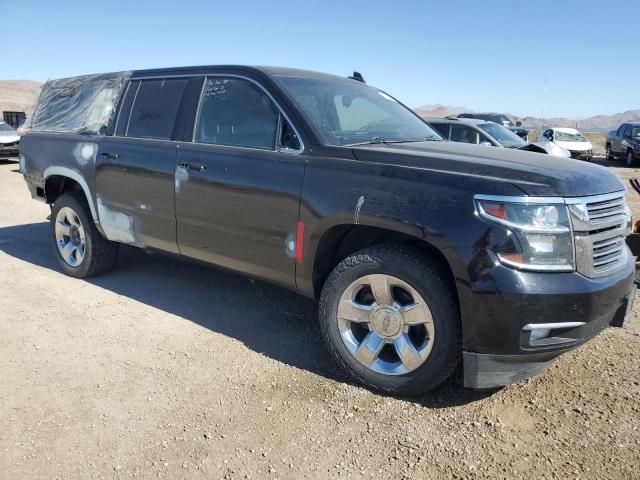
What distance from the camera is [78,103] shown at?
5328 mm

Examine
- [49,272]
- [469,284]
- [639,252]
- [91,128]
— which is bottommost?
[49,272]

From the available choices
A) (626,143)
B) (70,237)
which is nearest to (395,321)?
(70,237)

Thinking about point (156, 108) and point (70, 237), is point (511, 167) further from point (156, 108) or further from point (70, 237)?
point (70, 237)

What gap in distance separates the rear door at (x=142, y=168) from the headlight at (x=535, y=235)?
252cm

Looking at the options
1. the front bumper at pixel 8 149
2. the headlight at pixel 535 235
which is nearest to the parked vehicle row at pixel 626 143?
the headlight at pixel 535 235

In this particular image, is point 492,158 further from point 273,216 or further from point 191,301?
point 191,301

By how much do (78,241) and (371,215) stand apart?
3.48 m

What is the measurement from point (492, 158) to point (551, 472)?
1.70 metres

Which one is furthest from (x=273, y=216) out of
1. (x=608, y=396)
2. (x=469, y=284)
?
(x=608, y=396)

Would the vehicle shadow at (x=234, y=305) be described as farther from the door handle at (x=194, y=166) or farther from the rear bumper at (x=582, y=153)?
the rear bumper at (x=582, y=153)

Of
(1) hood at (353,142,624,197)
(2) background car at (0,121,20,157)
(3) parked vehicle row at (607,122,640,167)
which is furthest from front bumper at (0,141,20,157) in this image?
(3) parked vehicle row at (607,122,640,167)

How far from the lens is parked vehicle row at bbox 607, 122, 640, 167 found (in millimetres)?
19547

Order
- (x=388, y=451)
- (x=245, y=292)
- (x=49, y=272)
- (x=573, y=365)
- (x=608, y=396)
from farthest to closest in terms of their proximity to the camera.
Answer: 1. (x=49, y=272)
2. (x=245, y=292)
3. (x=573, y=365)
4. (x=608, y=396)
5. (x=388, y=451)

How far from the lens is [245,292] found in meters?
4.94
